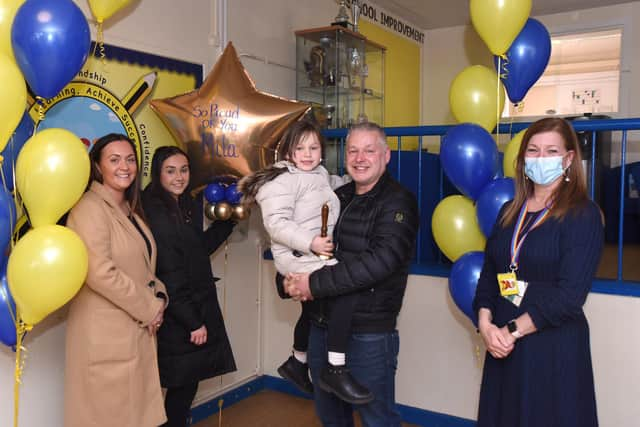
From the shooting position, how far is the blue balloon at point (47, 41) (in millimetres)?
1974

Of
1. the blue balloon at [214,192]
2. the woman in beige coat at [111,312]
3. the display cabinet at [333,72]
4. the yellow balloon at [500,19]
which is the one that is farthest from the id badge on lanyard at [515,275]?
the display cabinet at [333,72]

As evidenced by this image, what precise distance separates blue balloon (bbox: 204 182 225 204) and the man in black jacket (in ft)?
3.48

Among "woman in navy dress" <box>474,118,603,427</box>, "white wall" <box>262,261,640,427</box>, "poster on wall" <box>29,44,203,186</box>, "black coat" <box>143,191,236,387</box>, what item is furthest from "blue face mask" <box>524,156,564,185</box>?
"poster on wall" <box>29,44,203,186</box>

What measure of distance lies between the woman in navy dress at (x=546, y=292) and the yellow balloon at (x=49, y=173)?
1.47 metres

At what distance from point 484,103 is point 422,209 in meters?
1.17

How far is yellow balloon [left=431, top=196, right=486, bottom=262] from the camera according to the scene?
8.90ft

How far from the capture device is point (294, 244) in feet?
7.12

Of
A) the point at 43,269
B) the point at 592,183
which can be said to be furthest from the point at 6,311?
the point at 592,183

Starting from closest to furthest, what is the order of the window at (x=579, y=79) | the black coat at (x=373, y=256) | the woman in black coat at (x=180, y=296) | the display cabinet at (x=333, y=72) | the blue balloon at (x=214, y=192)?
the black coat at (x=373, y=256) < the woman in black coat at (x=180, y=296) < the blue balloon at (x=214, y=192) < the display cabinet at (x=333, y=72) < the window at (x=579, y=79)

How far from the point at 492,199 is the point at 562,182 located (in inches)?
19.9

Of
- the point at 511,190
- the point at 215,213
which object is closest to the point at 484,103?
the point at 511,190

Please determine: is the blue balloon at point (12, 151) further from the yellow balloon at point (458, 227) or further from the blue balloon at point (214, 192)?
the yellow balloon at point (458, 227)

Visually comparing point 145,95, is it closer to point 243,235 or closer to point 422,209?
point 243,235

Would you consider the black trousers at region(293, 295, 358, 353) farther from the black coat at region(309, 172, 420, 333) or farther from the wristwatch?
the wristwatch
